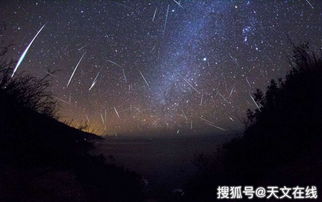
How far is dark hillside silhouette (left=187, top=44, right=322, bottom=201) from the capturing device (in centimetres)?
614

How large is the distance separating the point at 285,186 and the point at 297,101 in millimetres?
2675

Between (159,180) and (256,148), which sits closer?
(256,148)

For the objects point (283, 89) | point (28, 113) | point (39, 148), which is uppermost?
point (283, 89)

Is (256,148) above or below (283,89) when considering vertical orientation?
below

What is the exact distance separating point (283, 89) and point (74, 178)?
6.18m

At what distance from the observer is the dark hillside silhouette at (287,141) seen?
20.2ft

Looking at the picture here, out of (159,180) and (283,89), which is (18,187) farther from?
(159,180)

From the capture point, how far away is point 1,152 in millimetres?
6801

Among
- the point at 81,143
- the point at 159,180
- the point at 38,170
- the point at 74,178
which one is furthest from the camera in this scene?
the point at 159,180

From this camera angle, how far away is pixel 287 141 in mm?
6848

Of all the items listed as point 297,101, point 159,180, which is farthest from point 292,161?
point 159,180

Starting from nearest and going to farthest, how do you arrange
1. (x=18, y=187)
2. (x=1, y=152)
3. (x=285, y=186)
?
1. (x=285, y=186)
2. (x=18, y=187)
3. (x=1, y=152)

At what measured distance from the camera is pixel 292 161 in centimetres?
646

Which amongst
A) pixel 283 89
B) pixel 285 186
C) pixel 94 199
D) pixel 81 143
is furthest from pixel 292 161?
pixel 81 143
